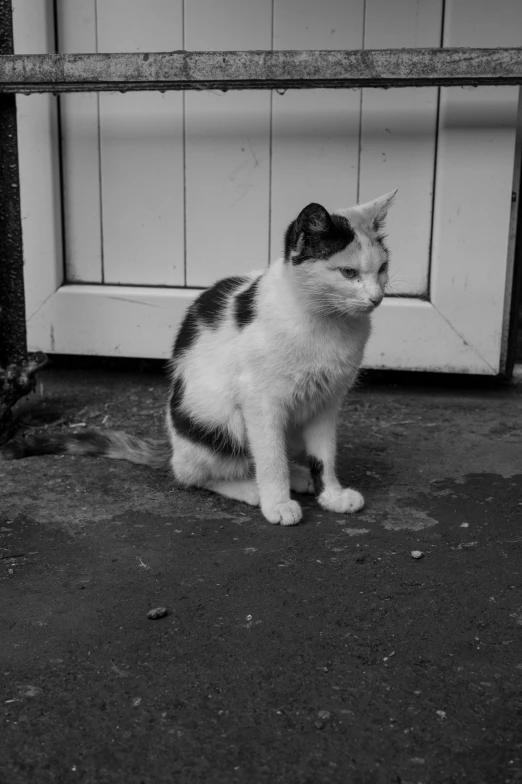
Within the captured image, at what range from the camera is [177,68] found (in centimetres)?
285

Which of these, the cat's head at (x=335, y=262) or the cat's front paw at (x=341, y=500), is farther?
the cat's front paw at (x=341, y=500)

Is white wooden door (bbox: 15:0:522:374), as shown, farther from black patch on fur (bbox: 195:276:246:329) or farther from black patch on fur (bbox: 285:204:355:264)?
black patch on fur (bbox: 285:204:355:264)

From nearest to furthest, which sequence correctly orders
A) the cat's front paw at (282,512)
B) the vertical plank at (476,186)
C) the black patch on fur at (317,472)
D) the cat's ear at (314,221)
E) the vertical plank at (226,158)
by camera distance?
the cat's ear at (314,221) < the cat's front paw at (282,512) < the black patch on fur at (317,472) < the vertical plank at (476,186) < the vertical plank at (226,158)

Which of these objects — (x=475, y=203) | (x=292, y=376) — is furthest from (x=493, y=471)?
(x=475, y=203)

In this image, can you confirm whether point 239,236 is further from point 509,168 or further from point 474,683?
point 474,683

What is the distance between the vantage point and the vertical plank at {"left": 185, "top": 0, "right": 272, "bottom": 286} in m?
3.32

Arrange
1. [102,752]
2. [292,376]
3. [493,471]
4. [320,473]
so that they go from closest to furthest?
[102,752], [292,376], [320,473], [493,471]

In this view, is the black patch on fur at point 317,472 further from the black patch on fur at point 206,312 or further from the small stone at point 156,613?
the small stone at point 156,613

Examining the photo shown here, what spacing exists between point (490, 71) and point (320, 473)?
143cm

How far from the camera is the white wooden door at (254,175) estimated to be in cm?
327

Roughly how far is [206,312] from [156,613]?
1.05 meters

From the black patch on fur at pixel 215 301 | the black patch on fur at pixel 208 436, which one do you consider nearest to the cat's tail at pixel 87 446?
the black patch on fur at pixel 208 436

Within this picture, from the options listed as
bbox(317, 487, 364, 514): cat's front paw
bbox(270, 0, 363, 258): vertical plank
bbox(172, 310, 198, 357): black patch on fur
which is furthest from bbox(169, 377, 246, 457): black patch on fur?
bbox(270, 0, 363, 258): vertical plank

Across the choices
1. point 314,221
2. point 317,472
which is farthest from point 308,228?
point 317,472
